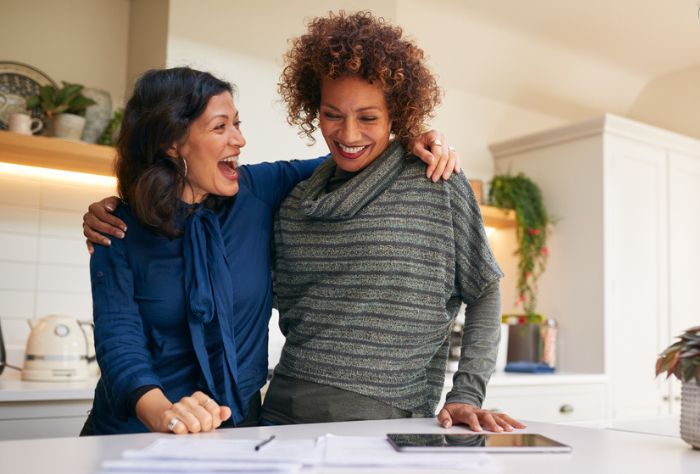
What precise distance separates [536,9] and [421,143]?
2319mm

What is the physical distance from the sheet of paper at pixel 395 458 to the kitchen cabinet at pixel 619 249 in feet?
9.37

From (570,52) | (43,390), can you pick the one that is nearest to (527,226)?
(570,52)

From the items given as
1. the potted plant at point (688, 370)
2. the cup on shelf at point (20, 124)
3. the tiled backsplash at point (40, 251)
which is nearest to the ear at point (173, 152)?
the potted plant at point (688, 370)

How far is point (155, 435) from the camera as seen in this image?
105cm

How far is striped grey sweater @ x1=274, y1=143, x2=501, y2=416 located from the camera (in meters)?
1.36

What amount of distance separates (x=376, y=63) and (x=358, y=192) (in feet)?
0.79

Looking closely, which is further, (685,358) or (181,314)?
(181,314)

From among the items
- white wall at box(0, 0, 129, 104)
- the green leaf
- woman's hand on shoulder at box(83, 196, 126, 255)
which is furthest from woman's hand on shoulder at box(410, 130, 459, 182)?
white wall at box(0, 0, 129, 104)

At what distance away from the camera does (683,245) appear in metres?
3.93

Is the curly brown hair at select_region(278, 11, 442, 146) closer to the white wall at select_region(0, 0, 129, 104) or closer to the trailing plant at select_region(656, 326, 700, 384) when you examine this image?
the trailing plant at select_region(656, 326, 700, 384)

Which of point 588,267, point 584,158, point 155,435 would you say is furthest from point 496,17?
point 155,435

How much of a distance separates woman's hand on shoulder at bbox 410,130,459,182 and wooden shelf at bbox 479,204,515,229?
224cm

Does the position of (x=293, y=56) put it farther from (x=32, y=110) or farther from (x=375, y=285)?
(x=32, y=110)

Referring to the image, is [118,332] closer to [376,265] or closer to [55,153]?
[376,265]
